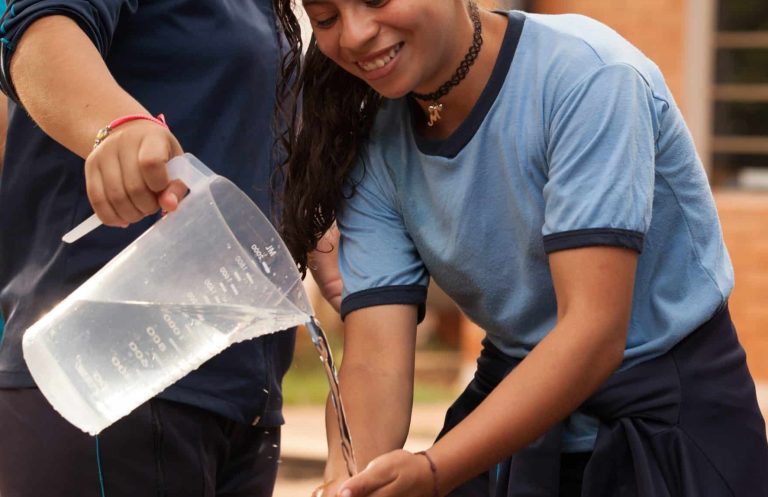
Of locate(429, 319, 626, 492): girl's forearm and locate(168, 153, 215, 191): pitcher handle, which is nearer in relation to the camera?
locate(168, 153, 215, 191): pitcher handle

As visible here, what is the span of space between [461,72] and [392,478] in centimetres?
70

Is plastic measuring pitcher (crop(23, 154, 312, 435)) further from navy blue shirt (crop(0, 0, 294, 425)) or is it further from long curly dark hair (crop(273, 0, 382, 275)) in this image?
long curly dark hair (crop(273, 0, 382, 275))

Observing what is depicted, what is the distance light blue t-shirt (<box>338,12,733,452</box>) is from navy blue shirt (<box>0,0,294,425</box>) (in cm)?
28

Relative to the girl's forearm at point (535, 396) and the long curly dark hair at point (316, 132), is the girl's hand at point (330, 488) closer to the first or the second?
the girl's forearm at point (535, 396)

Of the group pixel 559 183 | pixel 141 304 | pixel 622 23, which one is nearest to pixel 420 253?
Answer: pixel 559 183

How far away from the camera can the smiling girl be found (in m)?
2.45

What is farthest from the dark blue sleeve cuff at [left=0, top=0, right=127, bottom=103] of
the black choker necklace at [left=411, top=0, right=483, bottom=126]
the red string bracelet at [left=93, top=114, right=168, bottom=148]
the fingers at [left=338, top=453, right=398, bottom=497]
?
the fingers at [left=338, top=453, right=398, bottom=497]

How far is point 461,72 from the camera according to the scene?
2.64 meters

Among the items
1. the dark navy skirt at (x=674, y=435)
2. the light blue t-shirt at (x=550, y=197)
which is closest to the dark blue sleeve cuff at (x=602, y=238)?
the light blue t-shirt at (x=550, y=197)

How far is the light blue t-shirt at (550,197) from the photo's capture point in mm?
2445

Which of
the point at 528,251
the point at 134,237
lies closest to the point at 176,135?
the point at 134,237

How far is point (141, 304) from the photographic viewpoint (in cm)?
240

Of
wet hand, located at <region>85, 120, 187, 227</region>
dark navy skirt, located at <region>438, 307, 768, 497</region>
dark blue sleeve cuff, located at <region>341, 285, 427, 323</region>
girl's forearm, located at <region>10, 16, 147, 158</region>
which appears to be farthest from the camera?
dark blue sleeve cuff, located at <region>341, 285, 427, 323</region>

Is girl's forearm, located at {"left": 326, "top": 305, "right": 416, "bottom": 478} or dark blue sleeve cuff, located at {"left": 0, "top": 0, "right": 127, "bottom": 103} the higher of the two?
dark blue sleeve cuff, located at {"left": 0, "top": 0, "right": 127, "bottom": 103}
